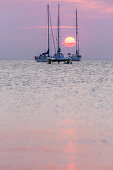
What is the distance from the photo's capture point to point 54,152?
9.99 m

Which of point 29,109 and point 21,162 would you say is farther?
point 29,109

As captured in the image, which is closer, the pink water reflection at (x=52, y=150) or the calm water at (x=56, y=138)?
the pink water reflection at (x=52, y=150)

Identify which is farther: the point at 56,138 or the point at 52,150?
the point at 56,138

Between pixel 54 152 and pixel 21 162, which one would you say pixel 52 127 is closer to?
pixel 54 152

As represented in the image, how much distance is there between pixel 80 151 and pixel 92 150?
0.34 m

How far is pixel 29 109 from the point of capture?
61.7 ft

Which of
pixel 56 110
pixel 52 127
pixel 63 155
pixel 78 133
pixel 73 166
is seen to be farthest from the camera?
pixel 56 110

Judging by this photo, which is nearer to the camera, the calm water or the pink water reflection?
the pink water reflection

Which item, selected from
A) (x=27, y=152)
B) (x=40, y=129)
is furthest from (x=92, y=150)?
(x=40, y=129)

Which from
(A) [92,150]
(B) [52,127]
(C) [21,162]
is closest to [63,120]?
(B) [52,127]

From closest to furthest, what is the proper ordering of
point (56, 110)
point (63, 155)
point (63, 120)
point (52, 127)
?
point (63, 155)
point (52, 127)
point (63, 120)
point (56, 110)

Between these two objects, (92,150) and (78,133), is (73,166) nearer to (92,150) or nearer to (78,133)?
(92,150)

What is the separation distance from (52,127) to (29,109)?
5302mm

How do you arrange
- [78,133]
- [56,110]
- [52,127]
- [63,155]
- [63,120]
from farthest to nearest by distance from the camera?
1. [56,110]
2. [63,120]
3. [52,127]
4. [78,133]
5. [63,155]
